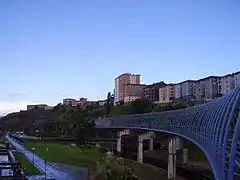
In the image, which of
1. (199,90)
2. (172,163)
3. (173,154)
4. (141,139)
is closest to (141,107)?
(141,139)

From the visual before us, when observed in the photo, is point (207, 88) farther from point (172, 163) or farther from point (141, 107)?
point (172, 163)

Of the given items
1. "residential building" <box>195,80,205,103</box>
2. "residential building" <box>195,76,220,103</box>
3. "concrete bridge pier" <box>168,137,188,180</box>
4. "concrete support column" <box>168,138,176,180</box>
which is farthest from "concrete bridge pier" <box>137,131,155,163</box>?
"residential building" <box>195,80,205,103</box>

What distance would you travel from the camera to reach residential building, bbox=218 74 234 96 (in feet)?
561

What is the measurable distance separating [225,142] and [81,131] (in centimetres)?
8414

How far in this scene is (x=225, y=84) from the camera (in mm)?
175750

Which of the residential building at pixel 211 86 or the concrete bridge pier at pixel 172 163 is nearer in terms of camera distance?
the concrete bridge pier at pixel 172 163

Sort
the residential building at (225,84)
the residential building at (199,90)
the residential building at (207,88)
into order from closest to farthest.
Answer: the residential building at (225,84), the residential building at (207,88), the residential building at (199,90)

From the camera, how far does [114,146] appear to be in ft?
361

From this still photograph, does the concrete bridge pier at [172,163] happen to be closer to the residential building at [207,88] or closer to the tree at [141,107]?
the tree at [141,107]

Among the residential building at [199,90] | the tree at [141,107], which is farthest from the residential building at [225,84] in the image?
the tree at [141,107]

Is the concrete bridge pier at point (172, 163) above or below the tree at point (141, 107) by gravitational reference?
below

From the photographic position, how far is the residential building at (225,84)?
6727 inches

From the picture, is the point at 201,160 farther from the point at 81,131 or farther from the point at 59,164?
the point at 81,131

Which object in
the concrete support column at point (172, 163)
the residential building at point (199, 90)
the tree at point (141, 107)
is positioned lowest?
the concrete support column at point (172, 163)
